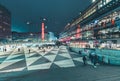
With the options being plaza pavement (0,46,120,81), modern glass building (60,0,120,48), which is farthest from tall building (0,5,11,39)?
plaza pavement (0,46,120,81)

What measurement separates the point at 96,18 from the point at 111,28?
2071 cm

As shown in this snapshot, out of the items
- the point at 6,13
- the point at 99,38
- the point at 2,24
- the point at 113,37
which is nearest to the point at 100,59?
the point at 113,37

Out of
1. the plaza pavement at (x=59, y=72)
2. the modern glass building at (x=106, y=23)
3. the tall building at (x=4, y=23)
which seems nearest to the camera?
the plaza pavement at (x=59, y=72)

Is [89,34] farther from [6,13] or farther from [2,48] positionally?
[6,13]

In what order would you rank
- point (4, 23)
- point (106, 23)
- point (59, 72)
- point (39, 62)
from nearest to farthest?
point (59, 72) → point (39, 62) → point (106, 23) → point (4, 23)

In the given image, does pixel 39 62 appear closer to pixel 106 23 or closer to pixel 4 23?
pixel 106 23

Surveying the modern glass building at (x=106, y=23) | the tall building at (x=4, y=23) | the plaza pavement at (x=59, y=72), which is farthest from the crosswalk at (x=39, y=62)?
the tall building at (x=4, y=23)

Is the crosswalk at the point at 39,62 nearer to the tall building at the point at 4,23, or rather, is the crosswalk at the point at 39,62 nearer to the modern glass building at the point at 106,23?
the modern glass building at the point at 106,23

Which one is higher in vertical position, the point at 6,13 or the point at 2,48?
the point at 6,13

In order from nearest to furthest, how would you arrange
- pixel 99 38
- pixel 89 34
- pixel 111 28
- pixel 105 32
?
pixel 111 28
pixel 105 32
pixel 99 38
pixel 89 34

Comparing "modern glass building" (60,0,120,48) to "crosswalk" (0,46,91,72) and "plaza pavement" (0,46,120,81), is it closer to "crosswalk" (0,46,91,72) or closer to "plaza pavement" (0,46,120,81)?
"crosswalk" (0,46,91,72)

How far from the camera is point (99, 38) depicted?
9381cm

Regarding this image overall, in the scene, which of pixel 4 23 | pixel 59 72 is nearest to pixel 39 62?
pixel 59 72

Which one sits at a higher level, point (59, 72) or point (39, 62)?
point (59, 72)
